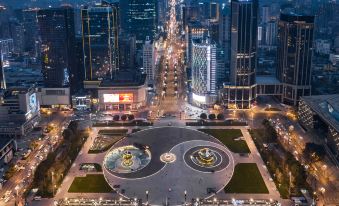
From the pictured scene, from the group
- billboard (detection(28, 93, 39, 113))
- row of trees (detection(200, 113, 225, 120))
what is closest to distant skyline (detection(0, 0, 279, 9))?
billboard (detection(28, 93, 39, 113))

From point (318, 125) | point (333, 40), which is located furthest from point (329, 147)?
point (333, 40)

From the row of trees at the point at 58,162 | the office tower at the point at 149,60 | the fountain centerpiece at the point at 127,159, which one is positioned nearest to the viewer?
the row of trees at the point at 58,162

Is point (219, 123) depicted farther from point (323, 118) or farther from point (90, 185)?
point (90, 185)

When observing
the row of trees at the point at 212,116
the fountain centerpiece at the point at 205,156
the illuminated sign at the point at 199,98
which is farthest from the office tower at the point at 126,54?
the fountain centerpiece at the point at 205,156

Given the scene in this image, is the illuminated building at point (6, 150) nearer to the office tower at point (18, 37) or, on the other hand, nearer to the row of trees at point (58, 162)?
the row of trees at point (58, 162)

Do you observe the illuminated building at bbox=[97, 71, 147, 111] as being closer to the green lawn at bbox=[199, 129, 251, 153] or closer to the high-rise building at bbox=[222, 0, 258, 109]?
the high-rise building at bbox=[222, 0, 258, 109]

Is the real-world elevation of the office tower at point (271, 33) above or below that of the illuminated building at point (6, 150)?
above
